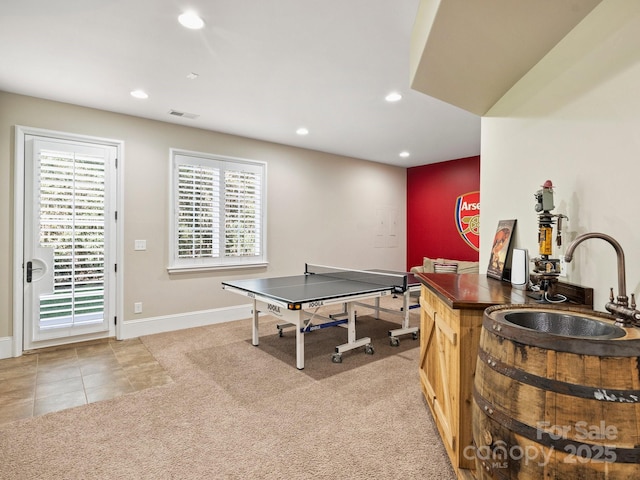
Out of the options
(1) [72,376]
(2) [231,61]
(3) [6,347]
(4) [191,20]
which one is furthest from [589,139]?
(3) [6,347]

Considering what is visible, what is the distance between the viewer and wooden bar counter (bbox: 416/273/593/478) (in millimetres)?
1572

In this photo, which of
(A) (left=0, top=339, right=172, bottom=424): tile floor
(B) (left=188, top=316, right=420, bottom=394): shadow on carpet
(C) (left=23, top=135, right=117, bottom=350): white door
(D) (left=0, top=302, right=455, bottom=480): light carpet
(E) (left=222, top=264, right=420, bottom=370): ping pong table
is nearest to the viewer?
(D) (left=0, top=302, right=455, bottom=480): light carpet

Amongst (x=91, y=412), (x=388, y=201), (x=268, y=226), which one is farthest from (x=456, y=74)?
(x=388, y=201)

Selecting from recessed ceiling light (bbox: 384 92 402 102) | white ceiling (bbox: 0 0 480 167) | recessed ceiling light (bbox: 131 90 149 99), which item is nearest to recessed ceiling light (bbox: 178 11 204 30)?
white ceiling (bbox: 0 0 480 167)

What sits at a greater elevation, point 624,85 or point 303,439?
Answer: point 624,85

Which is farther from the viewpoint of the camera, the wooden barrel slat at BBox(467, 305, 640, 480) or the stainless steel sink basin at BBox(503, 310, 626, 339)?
the stainless steel sink basin at BBox(503, 310, 626, 339)

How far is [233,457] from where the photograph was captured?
1.95 metres

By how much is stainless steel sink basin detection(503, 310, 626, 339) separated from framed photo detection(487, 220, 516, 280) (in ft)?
3.21

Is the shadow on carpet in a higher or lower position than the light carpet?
higher

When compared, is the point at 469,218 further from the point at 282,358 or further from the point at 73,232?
the point at 73,232

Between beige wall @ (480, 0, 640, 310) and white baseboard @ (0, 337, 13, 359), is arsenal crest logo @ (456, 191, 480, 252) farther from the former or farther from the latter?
white baseboard @ (0, 337, 13, 359)

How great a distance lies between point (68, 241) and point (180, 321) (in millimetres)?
1574

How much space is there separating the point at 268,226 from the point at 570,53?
13.8 ft

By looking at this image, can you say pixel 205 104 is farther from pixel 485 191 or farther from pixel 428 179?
pixel 428 179
